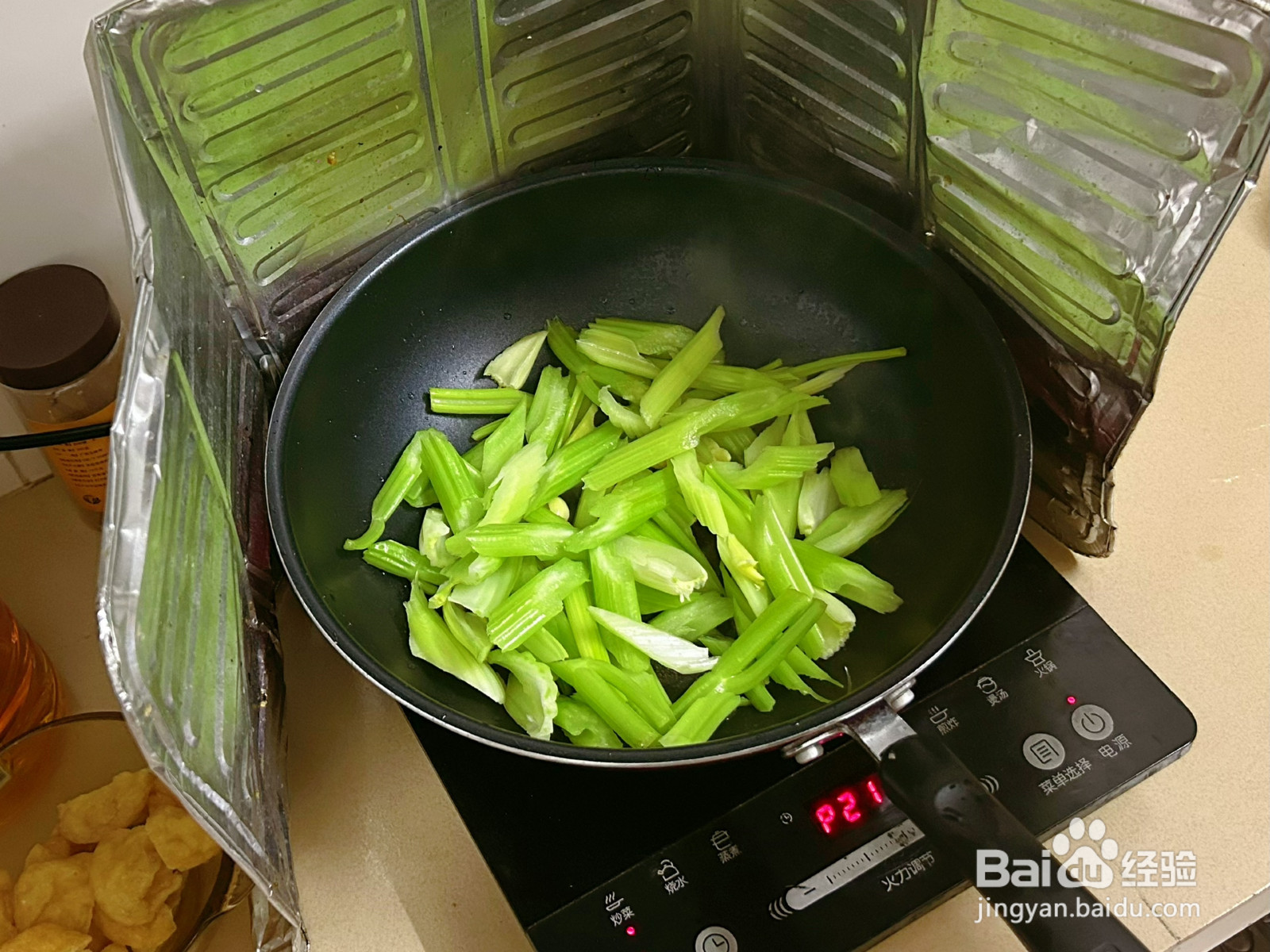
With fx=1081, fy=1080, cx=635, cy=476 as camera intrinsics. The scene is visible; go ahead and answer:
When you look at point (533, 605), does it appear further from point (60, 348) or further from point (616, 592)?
point (60, 348)

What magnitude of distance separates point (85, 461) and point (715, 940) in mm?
598

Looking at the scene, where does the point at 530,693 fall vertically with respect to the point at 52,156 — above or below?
below

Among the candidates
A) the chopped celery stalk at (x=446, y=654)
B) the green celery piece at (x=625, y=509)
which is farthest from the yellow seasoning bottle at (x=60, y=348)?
the green celery piece at (x=625, y=509)

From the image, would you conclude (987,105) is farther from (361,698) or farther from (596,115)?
(361,698)

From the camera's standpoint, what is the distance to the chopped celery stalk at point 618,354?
3.03 ft

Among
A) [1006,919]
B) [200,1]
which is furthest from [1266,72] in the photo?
[200,1]

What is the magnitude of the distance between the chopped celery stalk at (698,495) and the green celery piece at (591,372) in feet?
0.31

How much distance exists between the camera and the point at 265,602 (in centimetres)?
76

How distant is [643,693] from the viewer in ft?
2.46

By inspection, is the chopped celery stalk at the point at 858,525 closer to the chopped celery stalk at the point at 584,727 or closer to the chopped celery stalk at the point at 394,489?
the chopped celery stalk at the point at 584,727

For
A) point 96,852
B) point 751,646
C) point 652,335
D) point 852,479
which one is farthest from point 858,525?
point 96,852

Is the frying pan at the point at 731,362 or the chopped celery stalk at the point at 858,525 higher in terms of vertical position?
the frying pan at the point at 731,362

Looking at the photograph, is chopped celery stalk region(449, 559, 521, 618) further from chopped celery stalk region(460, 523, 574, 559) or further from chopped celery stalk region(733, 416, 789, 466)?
chopped celery stalk region(733, 416, 789, 466)

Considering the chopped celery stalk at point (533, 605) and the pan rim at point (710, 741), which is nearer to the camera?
the pan rim at point (710, 741)
